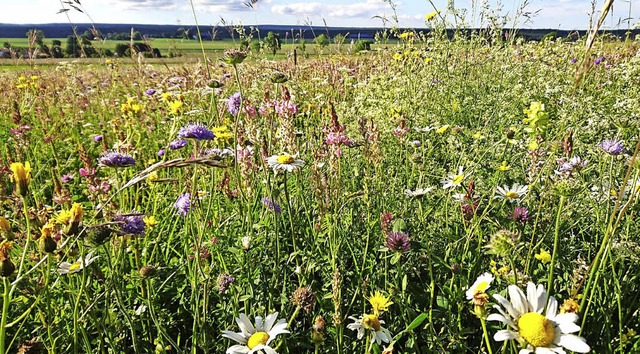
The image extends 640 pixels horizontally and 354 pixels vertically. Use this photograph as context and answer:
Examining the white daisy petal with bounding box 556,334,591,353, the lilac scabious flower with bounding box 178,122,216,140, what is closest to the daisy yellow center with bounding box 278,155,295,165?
the lilac scabious flower with bounding box 178,122,216,140

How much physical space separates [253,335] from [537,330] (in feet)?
2.34

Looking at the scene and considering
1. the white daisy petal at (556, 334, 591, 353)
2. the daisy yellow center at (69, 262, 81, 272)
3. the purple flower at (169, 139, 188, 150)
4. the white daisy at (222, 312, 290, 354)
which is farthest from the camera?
the purple flower at (169, 139, 188, 150)

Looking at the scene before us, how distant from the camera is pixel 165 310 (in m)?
1.88

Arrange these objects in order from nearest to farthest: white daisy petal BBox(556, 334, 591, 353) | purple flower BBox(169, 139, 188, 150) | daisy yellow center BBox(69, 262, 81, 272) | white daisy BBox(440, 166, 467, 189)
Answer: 1. white daisy petal BBox(556, 334, 591, 353)
2. daisy yellow center BBox(69, 262, 81, 272)
3. purple flower BBox(169, 139, 188, 150)
4. white daisy BBox(440, 166, 467, 189)

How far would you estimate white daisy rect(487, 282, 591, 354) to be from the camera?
91 centimetres

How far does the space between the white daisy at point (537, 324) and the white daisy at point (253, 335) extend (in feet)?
1.79

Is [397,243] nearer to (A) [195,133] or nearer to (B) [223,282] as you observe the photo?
(B) [223,282]

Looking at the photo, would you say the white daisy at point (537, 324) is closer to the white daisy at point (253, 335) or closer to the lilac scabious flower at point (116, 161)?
the white daisy at point (253, 335)

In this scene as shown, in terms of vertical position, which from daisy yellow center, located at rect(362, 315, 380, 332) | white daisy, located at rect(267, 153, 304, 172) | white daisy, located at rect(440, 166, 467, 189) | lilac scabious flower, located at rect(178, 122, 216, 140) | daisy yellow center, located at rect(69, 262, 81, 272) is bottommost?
daisy yellow center, located at rect(362, 315, 380, 332)

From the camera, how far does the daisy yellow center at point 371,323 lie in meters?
1.26

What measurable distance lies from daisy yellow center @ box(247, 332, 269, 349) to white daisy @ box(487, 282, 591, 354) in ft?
1.97

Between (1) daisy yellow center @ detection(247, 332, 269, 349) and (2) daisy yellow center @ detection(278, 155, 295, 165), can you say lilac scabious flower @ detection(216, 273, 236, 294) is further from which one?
(2) daisy yellow center @ detection(278, 155, 295, 165)

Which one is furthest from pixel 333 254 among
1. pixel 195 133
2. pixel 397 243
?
pixel 195 133

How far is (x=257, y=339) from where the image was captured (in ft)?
4.05
